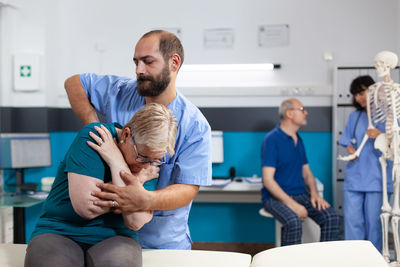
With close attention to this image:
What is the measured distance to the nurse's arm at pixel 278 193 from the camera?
321 cm

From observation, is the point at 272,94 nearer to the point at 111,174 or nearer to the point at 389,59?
the point at 389,59

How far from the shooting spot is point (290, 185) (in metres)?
3.35

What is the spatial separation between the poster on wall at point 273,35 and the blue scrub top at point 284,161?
3.37 ft

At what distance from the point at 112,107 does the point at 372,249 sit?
1.21 m

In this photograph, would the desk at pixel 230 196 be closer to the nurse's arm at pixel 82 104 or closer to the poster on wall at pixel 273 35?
the poster on wall at pixel 273 35

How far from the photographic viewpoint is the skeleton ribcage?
2.90m

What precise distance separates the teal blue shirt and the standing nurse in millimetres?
2253

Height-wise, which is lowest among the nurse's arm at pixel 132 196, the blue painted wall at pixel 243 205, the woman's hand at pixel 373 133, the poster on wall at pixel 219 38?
the blue painted wall at pixel 243 205

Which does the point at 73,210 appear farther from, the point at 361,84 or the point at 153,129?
the point at 361,84

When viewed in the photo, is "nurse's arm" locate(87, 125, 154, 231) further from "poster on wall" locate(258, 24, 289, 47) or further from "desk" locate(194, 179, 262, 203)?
"poster on wall" locate(258, 24, 289, 47)

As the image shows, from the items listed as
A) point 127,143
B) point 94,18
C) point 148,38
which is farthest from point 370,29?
point 127,143

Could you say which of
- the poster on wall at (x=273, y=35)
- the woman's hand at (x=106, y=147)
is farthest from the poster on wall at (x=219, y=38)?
the woman's hand at (x=106, y=147)

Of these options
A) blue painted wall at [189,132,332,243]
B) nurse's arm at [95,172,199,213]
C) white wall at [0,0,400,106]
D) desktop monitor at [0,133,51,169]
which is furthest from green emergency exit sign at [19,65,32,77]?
nurse's arm at [95,172,199,213]

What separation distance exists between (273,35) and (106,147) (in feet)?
9.57
